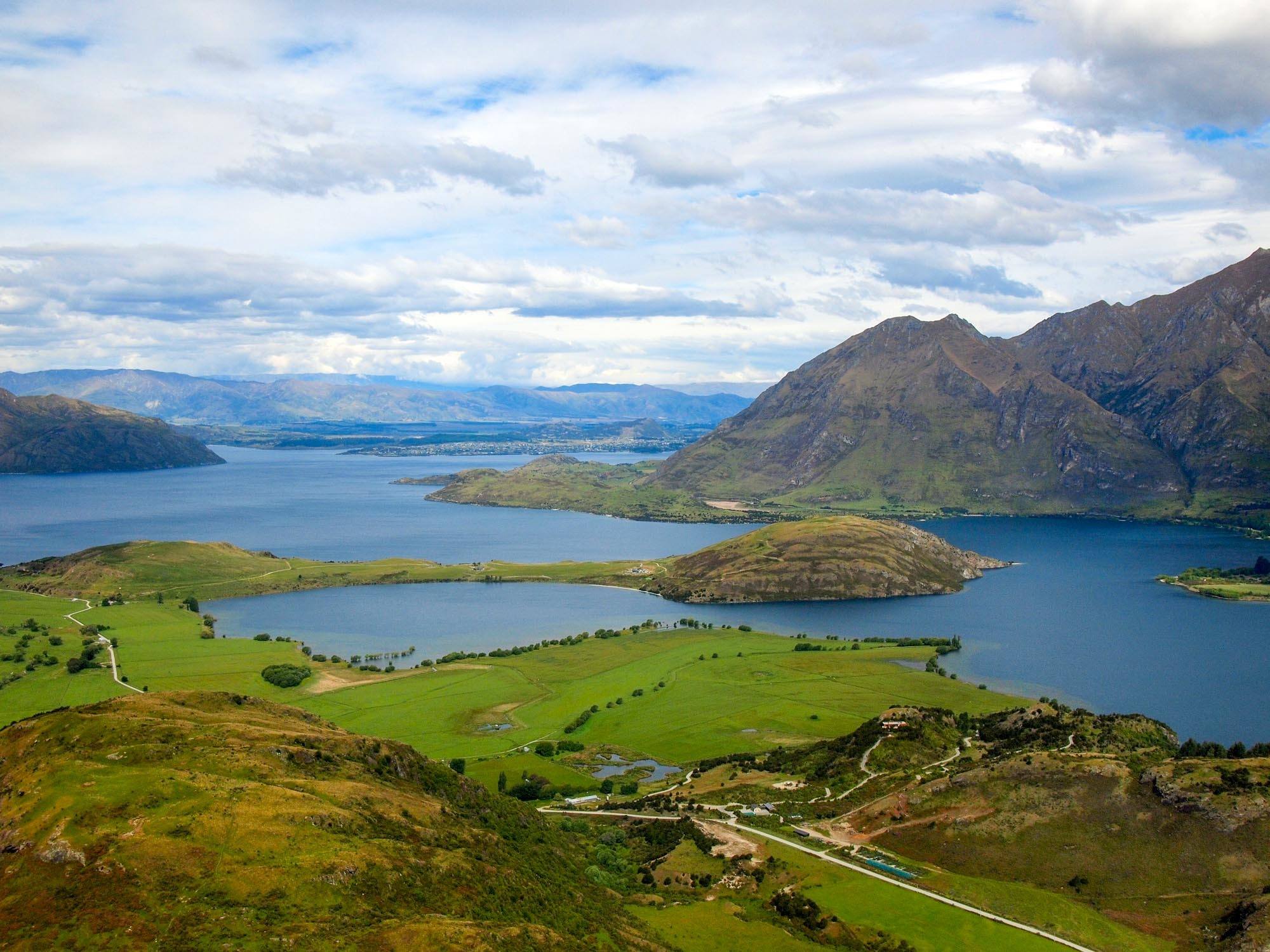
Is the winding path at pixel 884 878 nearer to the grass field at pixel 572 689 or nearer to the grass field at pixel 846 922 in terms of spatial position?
the grass field at pixel 846 922

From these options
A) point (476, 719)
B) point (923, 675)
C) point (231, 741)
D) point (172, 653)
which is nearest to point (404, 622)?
point (172, 653)

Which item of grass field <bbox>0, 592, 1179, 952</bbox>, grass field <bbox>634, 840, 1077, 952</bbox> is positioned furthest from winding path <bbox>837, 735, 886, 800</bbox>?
grass field <bbox>634, 840, 1077, 952</bbox>

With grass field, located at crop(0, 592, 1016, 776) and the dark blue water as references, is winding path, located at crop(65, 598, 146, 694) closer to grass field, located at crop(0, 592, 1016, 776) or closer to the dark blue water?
grass field, located at crop(0, 592, 1016, 776)

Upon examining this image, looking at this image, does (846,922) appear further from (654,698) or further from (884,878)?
(654,698)

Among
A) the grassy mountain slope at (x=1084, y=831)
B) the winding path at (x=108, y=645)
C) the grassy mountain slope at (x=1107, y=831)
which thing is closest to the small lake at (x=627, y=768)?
the grassy mountain slope at (x=1084, y=831)

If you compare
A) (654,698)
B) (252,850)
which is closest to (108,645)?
(654,698)
